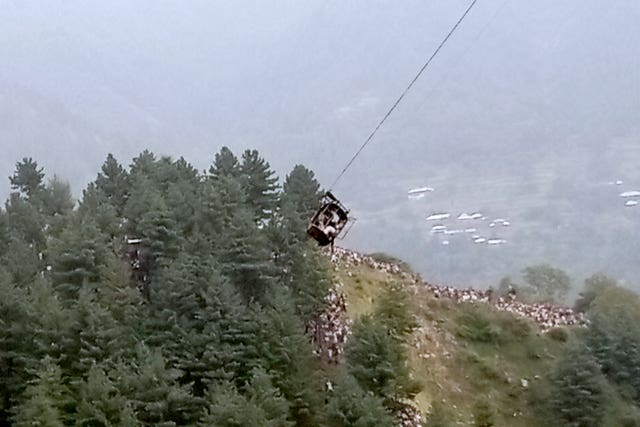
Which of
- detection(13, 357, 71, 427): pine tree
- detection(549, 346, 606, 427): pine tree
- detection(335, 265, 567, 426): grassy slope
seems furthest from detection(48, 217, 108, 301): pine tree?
detection(549, 346, 606, 427): pine tree

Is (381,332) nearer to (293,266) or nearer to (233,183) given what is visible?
(293,266)

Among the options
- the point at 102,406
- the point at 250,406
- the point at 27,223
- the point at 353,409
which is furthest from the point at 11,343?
the point at 353,409

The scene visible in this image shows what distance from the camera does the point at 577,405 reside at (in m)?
25.7

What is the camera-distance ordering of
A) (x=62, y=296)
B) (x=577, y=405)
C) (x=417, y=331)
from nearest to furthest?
(x=62, y=296), (x=577, y=405), (x=417, y=331)

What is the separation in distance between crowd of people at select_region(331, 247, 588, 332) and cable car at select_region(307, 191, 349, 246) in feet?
50.7

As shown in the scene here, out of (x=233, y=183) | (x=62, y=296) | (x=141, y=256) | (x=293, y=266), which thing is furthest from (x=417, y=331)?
(x=62, y=296)

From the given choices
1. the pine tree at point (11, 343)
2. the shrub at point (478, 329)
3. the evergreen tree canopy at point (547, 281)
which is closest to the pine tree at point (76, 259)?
the pine tree at point (11, 343)

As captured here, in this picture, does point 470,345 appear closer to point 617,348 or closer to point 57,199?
point 617,348

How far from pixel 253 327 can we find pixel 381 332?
3363 millimetres

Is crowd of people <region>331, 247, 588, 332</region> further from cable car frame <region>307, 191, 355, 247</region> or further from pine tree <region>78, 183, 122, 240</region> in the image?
cable car frame <region>307, 191, 355, 247</region>

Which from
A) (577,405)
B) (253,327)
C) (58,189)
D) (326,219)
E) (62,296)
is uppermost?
(577,405)

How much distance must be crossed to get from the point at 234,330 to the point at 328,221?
5137 mm

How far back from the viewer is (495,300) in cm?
3538

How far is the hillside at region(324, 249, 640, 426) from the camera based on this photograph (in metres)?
27.2
